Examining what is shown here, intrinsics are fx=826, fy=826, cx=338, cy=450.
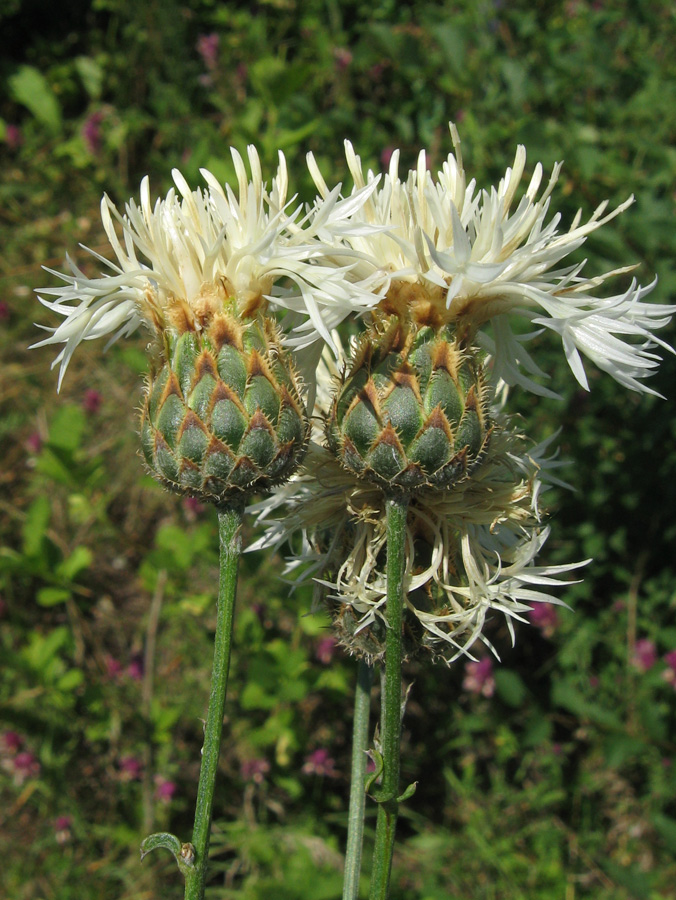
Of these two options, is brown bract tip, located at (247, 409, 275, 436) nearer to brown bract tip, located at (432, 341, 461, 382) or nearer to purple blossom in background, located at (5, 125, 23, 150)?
brown bract tip, located at (432, 341, 461, 382)

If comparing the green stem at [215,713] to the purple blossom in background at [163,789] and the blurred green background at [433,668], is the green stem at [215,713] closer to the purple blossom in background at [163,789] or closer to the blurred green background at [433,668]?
the blurred green background at [433,668]

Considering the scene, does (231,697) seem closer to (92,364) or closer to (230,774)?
(230,774)

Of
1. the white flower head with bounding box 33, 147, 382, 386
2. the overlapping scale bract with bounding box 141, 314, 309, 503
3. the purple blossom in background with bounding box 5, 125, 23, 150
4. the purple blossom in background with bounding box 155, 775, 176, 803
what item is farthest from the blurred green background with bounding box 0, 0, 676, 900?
the purple blossom in background with bounding box 5, 125, 23, 150

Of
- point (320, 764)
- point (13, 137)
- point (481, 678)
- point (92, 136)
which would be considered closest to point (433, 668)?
point (481, 678)

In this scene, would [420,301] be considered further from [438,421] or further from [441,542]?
[441,542]

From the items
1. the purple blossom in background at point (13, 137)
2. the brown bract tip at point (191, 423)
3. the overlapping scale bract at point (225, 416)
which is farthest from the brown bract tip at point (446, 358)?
the purple blossom in background at point (13, 137)

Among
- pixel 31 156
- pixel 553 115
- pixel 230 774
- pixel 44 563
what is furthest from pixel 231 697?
pixel 31 156
